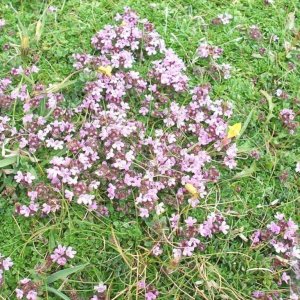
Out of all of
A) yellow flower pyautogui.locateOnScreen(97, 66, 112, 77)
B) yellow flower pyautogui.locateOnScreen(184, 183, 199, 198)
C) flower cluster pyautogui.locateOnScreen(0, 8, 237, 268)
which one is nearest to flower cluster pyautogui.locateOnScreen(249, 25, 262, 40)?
flower cluster pyautogui.locateOnScreen(0, 8, 237, 268)

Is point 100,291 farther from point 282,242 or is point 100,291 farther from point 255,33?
point 255,33

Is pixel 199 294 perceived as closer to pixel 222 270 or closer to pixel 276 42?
pixel 222 270

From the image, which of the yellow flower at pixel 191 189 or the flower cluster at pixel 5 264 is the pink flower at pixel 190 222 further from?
the flower cluster at pixel 5 264

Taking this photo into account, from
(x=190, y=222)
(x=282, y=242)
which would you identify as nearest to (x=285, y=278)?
(x=282, y=242)

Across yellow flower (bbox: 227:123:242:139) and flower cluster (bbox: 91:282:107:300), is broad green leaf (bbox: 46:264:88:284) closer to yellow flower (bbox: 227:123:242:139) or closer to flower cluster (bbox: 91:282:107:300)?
flower cluster (bbox: 91:282:107:300)

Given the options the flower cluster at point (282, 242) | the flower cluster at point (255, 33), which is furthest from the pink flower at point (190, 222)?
the flower cluster at point (255, 33)

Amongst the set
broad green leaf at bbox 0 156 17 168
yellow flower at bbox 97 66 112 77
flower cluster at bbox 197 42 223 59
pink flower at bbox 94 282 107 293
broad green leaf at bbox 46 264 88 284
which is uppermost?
flower cluster at bbox 197 42 223 59

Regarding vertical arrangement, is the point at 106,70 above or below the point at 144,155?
above
